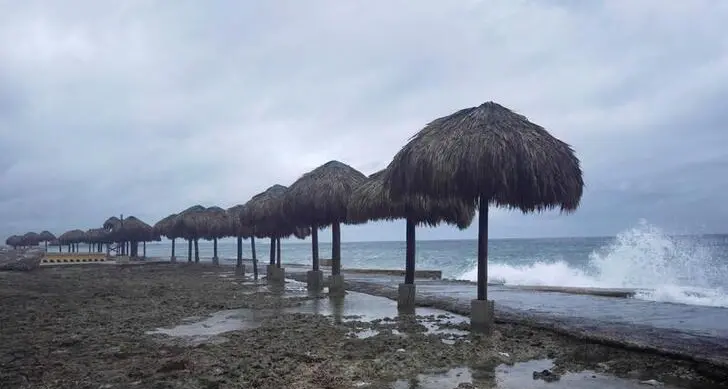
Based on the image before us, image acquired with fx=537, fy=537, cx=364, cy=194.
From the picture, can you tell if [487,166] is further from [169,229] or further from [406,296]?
[169,229]

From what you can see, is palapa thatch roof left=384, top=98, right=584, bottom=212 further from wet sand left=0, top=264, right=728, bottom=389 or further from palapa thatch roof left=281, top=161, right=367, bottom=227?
palapa thatch roof left=281, top=161, right=367, bottom=227

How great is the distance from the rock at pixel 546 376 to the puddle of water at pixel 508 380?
0.05 m

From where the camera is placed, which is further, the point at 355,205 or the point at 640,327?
the point at 355,205

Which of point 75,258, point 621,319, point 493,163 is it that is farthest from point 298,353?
point 75,258

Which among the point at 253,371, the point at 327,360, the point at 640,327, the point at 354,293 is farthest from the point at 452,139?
the point at 354,293

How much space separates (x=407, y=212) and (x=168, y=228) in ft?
96.4

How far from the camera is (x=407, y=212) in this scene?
12.4 m

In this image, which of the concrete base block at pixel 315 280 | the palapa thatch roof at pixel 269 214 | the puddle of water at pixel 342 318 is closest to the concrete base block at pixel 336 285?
the puddle of water at pixel 342 318

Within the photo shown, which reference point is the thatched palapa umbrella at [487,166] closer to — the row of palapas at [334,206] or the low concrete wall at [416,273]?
the row of palapas at [334,206]

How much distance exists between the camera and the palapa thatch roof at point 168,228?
35.7 metres

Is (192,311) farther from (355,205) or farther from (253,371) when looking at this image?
(253,371)

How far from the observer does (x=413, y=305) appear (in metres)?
12.8

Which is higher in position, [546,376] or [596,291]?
[546,376]

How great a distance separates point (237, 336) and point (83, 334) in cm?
281
